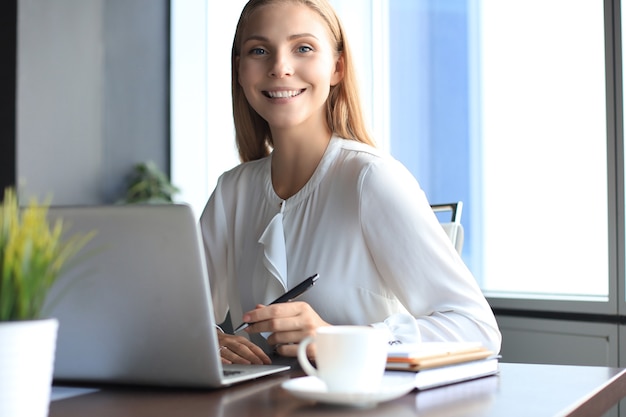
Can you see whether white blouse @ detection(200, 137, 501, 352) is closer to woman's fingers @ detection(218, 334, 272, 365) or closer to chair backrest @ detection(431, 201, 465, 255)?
woman's fingers @ detection(218, 334, 272, 365)

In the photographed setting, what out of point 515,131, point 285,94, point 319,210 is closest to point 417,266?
point 319,210

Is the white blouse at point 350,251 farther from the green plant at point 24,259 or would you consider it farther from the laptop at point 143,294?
the green plant at point 24,259

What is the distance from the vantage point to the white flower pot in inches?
27.7

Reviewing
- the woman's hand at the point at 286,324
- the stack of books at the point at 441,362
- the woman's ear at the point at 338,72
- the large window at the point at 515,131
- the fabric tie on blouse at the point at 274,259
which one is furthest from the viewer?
the large window at the point at 515,131

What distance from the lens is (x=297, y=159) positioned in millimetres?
1977

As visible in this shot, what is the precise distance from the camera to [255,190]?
2.04 m

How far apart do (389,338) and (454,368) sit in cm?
30

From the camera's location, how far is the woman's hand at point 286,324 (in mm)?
1337

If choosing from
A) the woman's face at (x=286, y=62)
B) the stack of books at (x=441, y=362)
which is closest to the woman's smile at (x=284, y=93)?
the woman's face at (x=286, y=62)

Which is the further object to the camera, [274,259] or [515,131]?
[515,131]

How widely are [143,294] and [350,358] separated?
0.91 feet

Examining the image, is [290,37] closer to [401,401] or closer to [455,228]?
[455,228]

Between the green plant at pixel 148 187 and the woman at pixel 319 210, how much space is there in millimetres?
2465

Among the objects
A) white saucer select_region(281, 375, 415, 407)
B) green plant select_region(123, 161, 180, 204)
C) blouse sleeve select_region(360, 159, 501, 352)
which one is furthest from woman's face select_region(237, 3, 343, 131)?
green plant select_region(123, 161, 180, 204)
